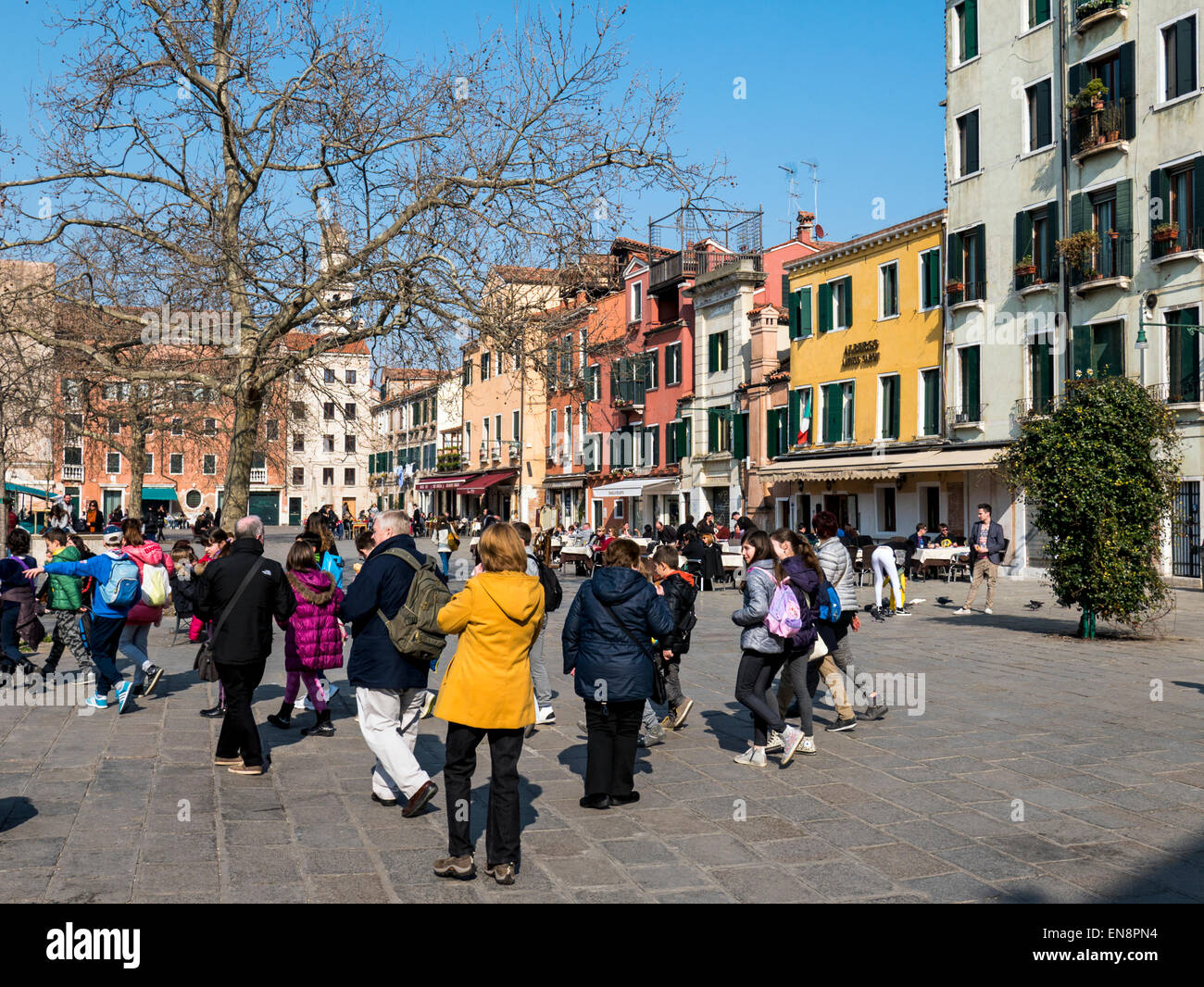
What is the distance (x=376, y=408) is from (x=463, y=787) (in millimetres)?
13866

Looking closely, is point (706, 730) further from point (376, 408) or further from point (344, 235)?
point (376, 408)

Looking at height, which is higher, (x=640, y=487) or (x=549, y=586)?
(x=640, y=487)

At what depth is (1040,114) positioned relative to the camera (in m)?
27.0

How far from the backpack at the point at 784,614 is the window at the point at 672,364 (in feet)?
115

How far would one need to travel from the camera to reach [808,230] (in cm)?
4081

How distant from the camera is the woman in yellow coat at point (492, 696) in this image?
505 centimetres

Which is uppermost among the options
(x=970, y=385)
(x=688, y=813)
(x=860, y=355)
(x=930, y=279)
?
(x=930, y=279)

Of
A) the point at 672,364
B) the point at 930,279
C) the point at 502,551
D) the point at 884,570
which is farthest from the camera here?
the point at 672,364

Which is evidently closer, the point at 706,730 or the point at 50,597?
the point at 706,730

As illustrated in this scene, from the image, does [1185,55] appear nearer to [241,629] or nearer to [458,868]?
[241,629]

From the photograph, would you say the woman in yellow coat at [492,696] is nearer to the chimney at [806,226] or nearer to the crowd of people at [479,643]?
the crowd of people at [479,643]

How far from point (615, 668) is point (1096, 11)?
80.4 ft

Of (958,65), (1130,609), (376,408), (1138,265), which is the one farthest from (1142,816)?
(958,65)

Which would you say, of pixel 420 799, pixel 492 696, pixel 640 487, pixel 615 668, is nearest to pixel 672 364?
pixel 640 487
